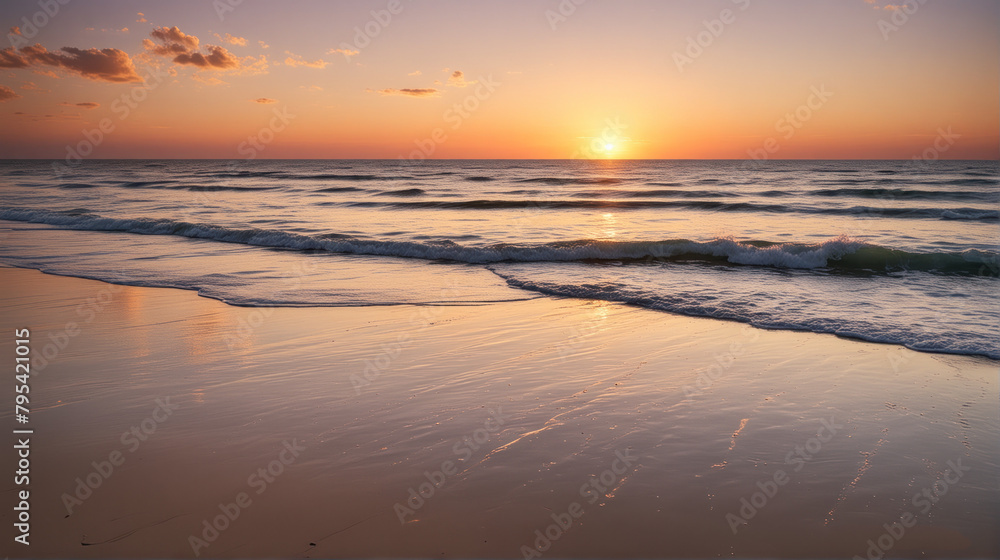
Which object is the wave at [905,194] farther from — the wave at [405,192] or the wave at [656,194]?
the wave at [405,192]

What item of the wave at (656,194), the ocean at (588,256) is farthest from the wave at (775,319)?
the wave at (656,194)

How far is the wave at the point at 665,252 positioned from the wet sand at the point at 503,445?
677 centimetres

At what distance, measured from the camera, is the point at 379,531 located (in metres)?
3.08

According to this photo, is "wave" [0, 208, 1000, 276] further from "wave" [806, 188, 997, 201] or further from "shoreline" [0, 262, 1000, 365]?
"wave" [806, 188, 997, 201]

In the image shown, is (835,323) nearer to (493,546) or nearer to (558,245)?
(493,546)

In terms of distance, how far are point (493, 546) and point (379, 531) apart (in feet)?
2.09

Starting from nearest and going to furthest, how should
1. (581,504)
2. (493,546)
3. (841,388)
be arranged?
(493,546), (581,504), (841,388)

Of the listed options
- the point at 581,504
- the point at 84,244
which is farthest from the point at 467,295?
the point at 84,244

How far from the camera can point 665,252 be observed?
14.5 metres

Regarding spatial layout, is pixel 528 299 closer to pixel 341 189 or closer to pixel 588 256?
pixel 588 256

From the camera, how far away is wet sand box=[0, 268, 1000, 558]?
3.10 metres

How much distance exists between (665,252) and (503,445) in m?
11.4

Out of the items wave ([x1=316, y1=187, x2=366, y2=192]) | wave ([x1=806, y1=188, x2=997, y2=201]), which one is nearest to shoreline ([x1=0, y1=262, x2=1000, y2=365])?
Result: wave ([x1=806, y1=188, x2=997, y2=201])

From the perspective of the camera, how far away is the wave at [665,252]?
502 inches
